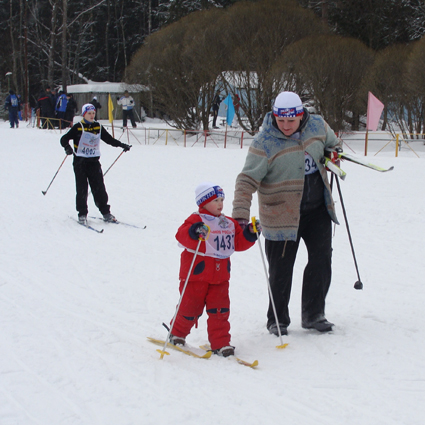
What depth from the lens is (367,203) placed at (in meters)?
9.53

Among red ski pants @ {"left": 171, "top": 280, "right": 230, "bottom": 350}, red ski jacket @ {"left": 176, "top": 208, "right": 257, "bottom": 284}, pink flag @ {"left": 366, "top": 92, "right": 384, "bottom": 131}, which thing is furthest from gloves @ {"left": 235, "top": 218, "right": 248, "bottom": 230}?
pink flag @ {"left": 366, "top": 92, "right": 384, "bottom": 131}

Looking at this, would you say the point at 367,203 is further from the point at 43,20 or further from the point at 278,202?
the point at 43,20

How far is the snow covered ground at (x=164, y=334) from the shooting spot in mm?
2832

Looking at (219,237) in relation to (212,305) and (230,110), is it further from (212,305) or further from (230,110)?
(230,110)

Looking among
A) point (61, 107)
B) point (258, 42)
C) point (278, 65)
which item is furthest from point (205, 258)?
point (61, 107)

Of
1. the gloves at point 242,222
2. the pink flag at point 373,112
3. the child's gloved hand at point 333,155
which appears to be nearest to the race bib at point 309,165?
the child's gloved hand at point 333,155

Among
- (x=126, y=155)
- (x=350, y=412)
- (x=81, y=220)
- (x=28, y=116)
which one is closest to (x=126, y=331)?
(x=350, y=412)

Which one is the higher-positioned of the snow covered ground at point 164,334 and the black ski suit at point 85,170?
the black ski suit at point 85,170

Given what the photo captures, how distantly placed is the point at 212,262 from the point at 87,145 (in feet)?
15.8

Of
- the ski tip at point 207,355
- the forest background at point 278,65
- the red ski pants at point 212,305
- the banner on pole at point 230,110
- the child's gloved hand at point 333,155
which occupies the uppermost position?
the forest background at point 278,65

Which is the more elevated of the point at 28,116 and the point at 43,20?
the point at 43,20

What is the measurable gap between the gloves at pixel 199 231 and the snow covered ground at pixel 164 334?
0.82 m

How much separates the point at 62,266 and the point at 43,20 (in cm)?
4353

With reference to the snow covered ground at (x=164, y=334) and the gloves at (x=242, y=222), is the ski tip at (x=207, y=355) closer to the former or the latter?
the snow covered ground at (x=164, y=334)
